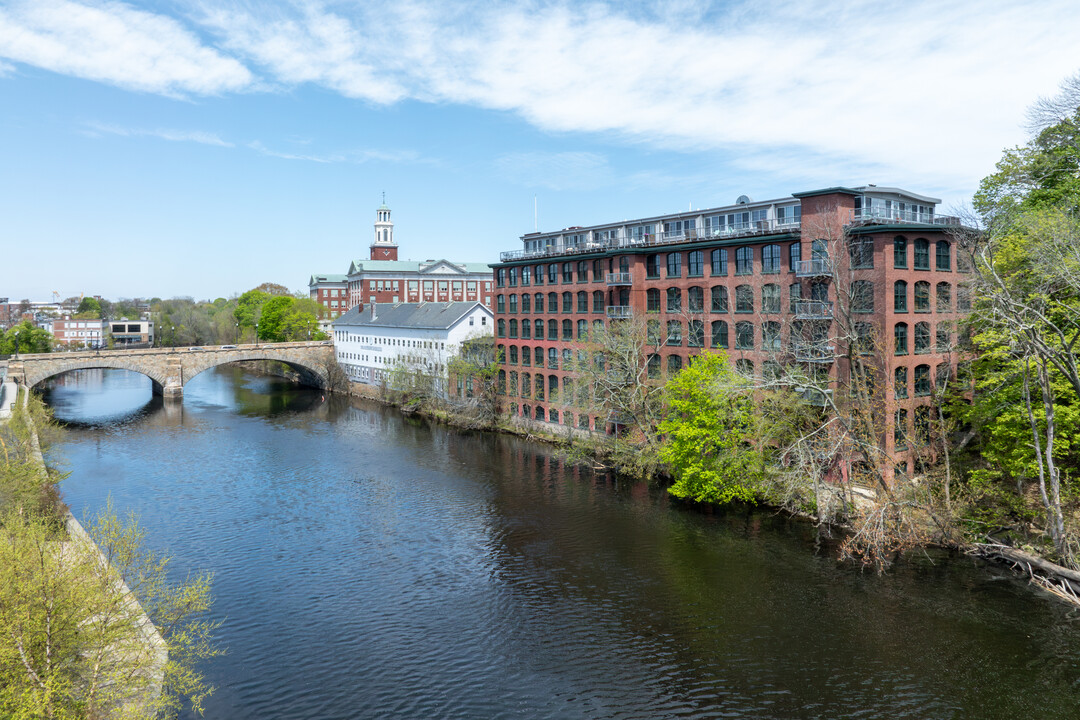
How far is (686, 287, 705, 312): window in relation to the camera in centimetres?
4734

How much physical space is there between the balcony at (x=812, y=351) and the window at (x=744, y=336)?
12.0ft

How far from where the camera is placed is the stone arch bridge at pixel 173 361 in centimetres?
7706

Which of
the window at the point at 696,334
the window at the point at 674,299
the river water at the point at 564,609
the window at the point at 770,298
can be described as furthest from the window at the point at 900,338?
the window at the point at 674,299

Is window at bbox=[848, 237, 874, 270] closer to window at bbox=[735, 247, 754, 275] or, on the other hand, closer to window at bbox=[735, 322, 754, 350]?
window at bbox=[735, 247, 754, 275]

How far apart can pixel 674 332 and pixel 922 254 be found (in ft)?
52.3

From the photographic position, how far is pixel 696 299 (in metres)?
47.8

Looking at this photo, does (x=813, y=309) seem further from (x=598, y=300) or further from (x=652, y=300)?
(x=598, y=300)

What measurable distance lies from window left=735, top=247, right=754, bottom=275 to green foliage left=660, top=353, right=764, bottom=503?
6334 millimetres

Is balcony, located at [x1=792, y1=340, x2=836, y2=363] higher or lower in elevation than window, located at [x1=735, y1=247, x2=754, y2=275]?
lower

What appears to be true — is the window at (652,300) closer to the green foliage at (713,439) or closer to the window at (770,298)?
the window at (770,298)


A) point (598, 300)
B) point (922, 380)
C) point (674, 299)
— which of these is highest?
point (598, 300)

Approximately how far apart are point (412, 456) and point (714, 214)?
28.3 meters

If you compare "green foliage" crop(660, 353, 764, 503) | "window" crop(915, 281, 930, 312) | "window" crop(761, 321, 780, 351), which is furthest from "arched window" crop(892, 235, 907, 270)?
"green foliage" crop(660, 353, 764, 503)

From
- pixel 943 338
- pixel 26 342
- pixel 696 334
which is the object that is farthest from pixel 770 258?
pixel 26 342
